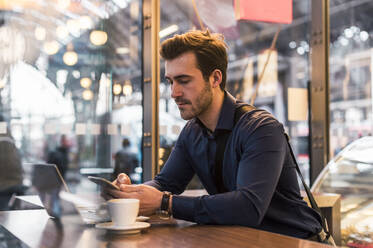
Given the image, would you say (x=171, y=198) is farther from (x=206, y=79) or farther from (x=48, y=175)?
(x=206, y=79)

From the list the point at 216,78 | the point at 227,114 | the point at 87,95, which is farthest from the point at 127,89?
the point at 227,114

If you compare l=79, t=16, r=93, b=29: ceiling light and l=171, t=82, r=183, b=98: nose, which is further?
l=79, t=16, r=93, b=29: ceiling light

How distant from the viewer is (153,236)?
52.7 inches

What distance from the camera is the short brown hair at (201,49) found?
1906 mm

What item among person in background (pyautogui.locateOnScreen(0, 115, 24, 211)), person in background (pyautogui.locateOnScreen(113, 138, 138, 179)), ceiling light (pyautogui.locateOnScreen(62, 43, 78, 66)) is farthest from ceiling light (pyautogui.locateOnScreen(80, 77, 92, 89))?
person in background (pyautogui.locateOnScreen(0, 115, 24, 211))

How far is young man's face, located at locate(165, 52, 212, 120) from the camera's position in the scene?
1.90 m

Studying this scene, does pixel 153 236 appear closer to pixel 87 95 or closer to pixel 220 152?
pixel 220 152

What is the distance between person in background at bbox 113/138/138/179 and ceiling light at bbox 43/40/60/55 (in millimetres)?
970

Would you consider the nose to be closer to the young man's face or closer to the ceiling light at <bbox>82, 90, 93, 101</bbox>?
the young man's face

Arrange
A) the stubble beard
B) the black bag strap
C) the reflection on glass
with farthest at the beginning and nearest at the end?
the reflection on glass, the stubble beard, the black bag strap

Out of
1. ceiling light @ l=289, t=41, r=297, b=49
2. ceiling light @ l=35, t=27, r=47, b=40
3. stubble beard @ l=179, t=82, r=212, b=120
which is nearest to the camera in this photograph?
stubble beard @ l=179, t=82, r=212, b=120

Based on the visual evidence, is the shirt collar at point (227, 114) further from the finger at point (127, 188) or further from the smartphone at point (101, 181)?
the smartphone at point (101, 181)

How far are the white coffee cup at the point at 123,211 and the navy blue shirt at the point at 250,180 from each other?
0.27 meters

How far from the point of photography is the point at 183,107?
75.6 inches
